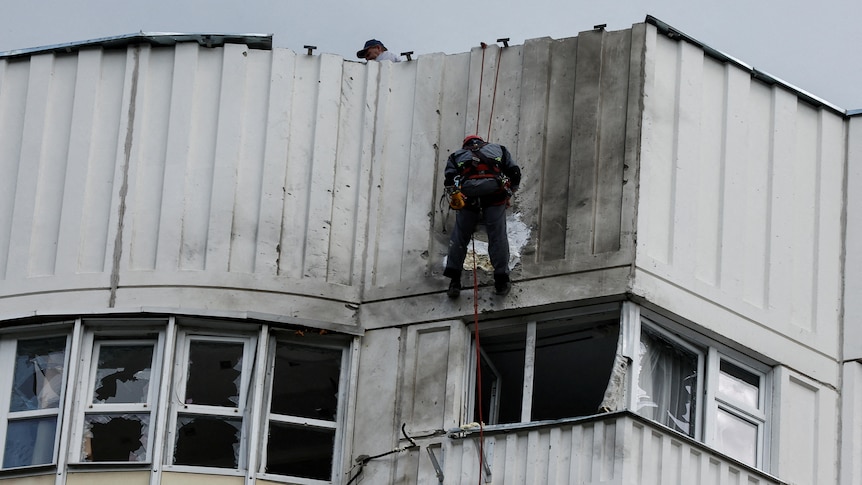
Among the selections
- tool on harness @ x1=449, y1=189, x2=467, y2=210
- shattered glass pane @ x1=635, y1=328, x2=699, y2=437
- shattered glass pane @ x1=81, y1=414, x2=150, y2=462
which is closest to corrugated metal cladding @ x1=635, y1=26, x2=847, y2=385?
shattered glass pane @ x1=635, y1=328, x2=699, y2=437

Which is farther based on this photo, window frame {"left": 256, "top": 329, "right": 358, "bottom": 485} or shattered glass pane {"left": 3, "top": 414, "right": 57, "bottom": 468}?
shattered glass pane {"left": 3, "top": 414, "right": 57, "bottom": 468}

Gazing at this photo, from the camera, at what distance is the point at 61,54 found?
24.7 metres

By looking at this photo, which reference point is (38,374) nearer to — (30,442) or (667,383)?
(30,442)

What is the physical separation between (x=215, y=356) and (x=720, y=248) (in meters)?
5.68

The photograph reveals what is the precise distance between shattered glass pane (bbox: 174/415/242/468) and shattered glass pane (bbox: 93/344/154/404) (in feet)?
2.05

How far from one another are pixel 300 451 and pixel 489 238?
10.1 ft

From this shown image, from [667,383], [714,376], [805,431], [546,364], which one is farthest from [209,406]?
[805,431]

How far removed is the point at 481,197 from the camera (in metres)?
22.8

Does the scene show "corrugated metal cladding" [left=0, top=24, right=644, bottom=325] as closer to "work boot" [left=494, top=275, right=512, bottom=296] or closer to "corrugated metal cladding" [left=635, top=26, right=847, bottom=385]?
"work boot" [left=494, top=275, right=512, bottom=296]

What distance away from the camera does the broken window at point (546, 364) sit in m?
23.0

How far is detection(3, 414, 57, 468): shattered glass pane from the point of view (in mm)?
23047

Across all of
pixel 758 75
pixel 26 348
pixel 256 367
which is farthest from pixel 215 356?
pixel 758 75

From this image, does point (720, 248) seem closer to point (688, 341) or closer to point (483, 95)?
point (688, 341)

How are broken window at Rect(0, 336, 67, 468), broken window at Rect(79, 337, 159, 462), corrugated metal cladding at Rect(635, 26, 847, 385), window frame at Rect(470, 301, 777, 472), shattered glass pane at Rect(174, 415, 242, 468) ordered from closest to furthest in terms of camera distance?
window frame at Rect(470, 301, 777, 472), shattered glass pane at Rect(174, 415, 242, 468), broken window at Rect(79, 337, 159, 462), corrugated metal cladding at Rect(635, 26, 847, 385), broken window at Rect(0, 336, 67, 468)
